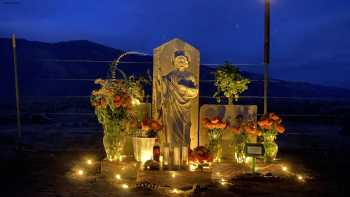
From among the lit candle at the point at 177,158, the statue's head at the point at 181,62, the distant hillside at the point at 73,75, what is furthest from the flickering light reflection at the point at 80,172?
the distant hillside at the point at 73,75

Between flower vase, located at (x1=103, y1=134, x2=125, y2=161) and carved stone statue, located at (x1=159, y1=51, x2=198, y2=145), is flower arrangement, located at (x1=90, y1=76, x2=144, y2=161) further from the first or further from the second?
carved stone statue, located at (x1=159, y1=51, x2=198, y2=145)

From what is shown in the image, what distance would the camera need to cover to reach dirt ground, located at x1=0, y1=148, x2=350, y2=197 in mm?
7086

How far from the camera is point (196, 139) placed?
9.07m

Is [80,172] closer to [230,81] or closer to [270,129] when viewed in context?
[230,81]

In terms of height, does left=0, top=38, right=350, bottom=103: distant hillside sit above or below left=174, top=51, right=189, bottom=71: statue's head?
above

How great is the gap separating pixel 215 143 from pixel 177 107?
3.32ft

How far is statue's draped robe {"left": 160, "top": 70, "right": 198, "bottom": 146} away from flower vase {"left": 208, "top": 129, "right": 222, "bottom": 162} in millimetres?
542

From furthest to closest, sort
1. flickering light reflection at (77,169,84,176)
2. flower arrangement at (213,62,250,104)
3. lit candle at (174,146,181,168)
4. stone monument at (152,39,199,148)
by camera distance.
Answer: flower arrangement at (213,62,250,104), flickering light reflection at (77,169,84,176), stone monument at (152,39,199,148), lit candle at (174,146,181,168)

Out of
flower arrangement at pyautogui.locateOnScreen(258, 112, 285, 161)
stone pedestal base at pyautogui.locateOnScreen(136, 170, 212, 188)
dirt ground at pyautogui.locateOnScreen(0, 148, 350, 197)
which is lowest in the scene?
dirt ground at pyautogui.locateOnScreen(0, 148, 350, 197)

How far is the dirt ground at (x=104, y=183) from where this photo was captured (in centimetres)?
709

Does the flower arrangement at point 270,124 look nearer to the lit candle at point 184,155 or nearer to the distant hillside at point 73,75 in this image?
the lit candle at point 184,155

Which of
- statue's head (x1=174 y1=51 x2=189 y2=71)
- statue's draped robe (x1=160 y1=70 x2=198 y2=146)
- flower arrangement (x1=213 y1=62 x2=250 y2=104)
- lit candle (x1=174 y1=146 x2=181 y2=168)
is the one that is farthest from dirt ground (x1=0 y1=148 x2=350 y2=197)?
statue's head (x1=174 y1=51 x2=189 y2=71)

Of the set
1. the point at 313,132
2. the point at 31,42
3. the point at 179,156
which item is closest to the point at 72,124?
the point at 313,132

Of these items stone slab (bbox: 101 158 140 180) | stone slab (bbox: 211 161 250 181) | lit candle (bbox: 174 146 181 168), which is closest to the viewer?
lit candle (bbox: 174 146 181 168)
